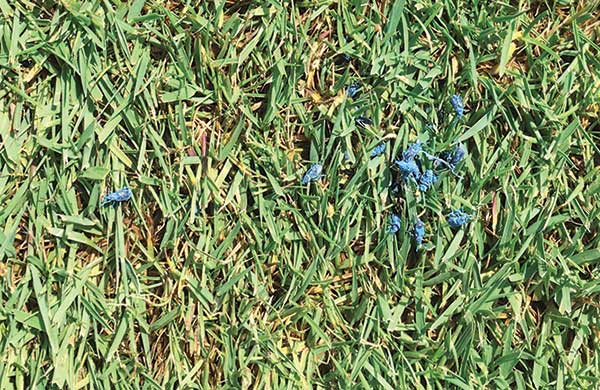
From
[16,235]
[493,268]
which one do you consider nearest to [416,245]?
[493,268]

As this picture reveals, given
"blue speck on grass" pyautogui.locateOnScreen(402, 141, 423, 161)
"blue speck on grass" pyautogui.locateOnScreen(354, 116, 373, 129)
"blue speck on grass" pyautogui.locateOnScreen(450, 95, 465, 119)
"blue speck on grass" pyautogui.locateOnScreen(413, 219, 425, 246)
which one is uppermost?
"blue speck on grass" pyautogui.locateOnScreen(450, 95, 465, 119)

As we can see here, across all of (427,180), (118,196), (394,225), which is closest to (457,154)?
(427,180)

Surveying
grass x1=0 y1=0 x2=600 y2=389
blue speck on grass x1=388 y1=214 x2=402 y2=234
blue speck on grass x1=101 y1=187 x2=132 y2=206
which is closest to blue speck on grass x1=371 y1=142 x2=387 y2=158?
grass x1=0 y1=0 x2=600 y2=389

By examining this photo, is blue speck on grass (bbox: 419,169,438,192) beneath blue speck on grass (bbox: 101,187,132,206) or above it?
beneath

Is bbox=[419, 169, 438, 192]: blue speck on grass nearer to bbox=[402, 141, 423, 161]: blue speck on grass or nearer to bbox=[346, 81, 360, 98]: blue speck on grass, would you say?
bbox=[402, 141, 423, 161]: blue speck on grass

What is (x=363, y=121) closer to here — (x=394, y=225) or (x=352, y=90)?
(x=352, y=90)

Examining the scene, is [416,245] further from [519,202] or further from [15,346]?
[15,346]
